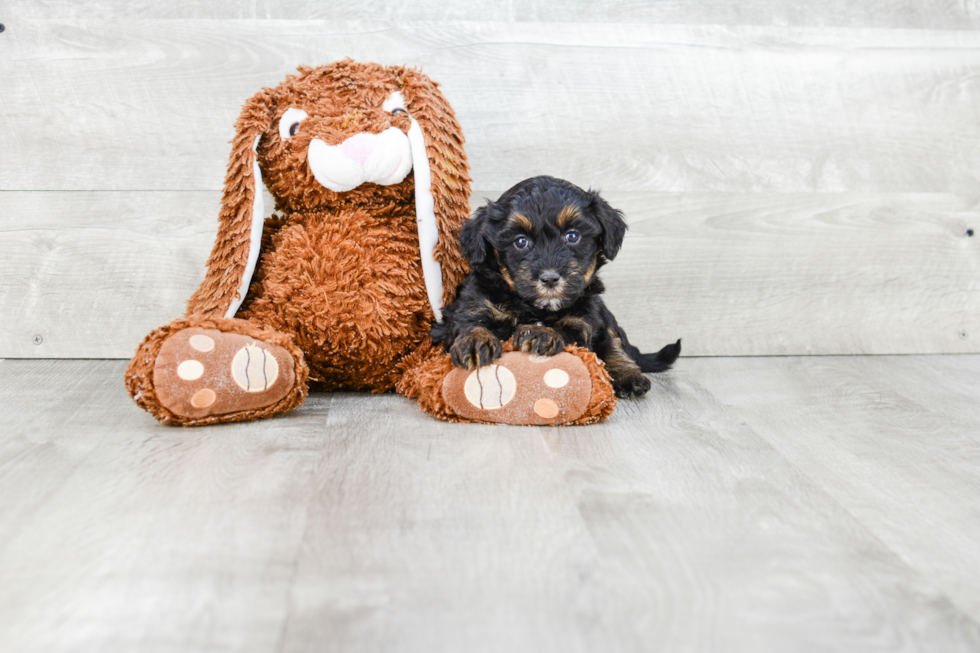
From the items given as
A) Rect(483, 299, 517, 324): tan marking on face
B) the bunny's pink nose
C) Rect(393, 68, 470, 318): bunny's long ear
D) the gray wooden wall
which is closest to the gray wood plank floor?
Rect(483, 299, 517, 324): tan marking on face

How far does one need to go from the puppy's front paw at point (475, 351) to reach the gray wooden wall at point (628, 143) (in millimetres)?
951

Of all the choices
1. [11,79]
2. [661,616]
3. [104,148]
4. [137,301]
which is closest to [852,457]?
[661,616]

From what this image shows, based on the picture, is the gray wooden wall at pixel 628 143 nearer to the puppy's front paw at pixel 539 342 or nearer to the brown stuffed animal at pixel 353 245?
the brown stuffed animal at pixel 353 245

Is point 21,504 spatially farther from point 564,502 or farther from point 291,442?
point 564,502

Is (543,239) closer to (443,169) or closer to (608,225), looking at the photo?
(608,225)

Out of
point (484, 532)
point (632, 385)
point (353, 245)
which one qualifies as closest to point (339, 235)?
point (353, 245)

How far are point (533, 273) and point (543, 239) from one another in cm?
10

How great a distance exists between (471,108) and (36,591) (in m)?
2.01

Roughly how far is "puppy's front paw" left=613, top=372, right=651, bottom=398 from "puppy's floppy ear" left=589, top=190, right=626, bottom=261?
0.35 meters

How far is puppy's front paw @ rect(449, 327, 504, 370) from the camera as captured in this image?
1.84 meters

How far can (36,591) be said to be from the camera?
1.08 meters

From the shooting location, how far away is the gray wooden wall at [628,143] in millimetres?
2570

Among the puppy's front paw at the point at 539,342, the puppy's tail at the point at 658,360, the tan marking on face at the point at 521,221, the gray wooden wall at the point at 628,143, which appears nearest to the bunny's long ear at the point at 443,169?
the tan marking on face at the point at 521,221

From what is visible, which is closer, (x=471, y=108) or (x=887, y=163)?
(x=471, y=108)
